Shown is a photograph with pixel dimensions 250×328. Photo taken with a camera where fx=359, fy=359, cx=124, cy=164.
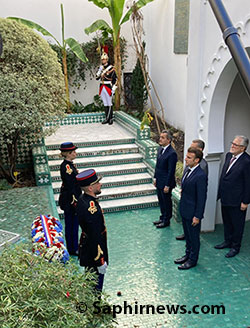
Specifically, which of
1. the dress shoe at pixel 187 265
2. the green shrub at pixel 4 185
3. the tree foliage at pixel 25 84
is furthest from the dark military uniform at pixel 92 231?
the green shrub at pixel 4 185

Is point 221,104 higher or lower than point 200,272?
higher

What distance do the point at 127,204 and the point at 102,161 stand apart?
4.91 feet

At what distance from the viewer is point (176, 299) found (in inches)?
185

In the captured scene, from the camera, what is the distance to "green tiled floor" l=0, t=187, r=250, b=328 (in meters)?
4.39

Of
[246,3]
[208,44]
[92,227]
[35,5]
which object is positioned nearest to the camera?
[92,227]

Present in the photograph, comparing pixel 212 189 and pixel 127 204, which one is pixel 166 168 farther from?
pixel 127 204

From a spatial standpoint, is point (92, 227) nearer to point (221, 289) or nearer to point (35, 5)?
point (221, 289)

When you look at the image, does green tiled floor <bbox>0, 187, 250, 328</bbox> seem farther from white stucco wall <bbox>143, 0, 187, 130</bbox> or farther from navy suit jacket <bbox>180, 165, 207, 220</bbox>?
white stucco wall <bbox>143, 0, 187, 130</bbox>

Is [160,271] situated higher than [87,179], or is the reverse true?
[87,179]

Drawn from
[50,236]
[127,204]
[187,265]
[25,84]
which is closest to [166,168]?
[127,204]

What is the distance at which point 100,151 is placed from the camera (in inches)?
350

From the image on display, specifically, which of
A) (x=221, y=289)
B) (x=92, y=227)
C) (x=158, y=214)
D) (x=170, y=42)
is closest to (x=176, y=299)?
(x=221, y=289)

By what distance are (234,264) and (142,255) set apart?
1.42m

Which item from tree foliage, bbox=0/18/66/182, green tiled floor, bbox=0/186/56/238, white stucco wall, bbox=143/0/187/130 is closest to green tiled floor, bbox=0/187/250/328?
green tiled floor, bbox=0/186/56/238
